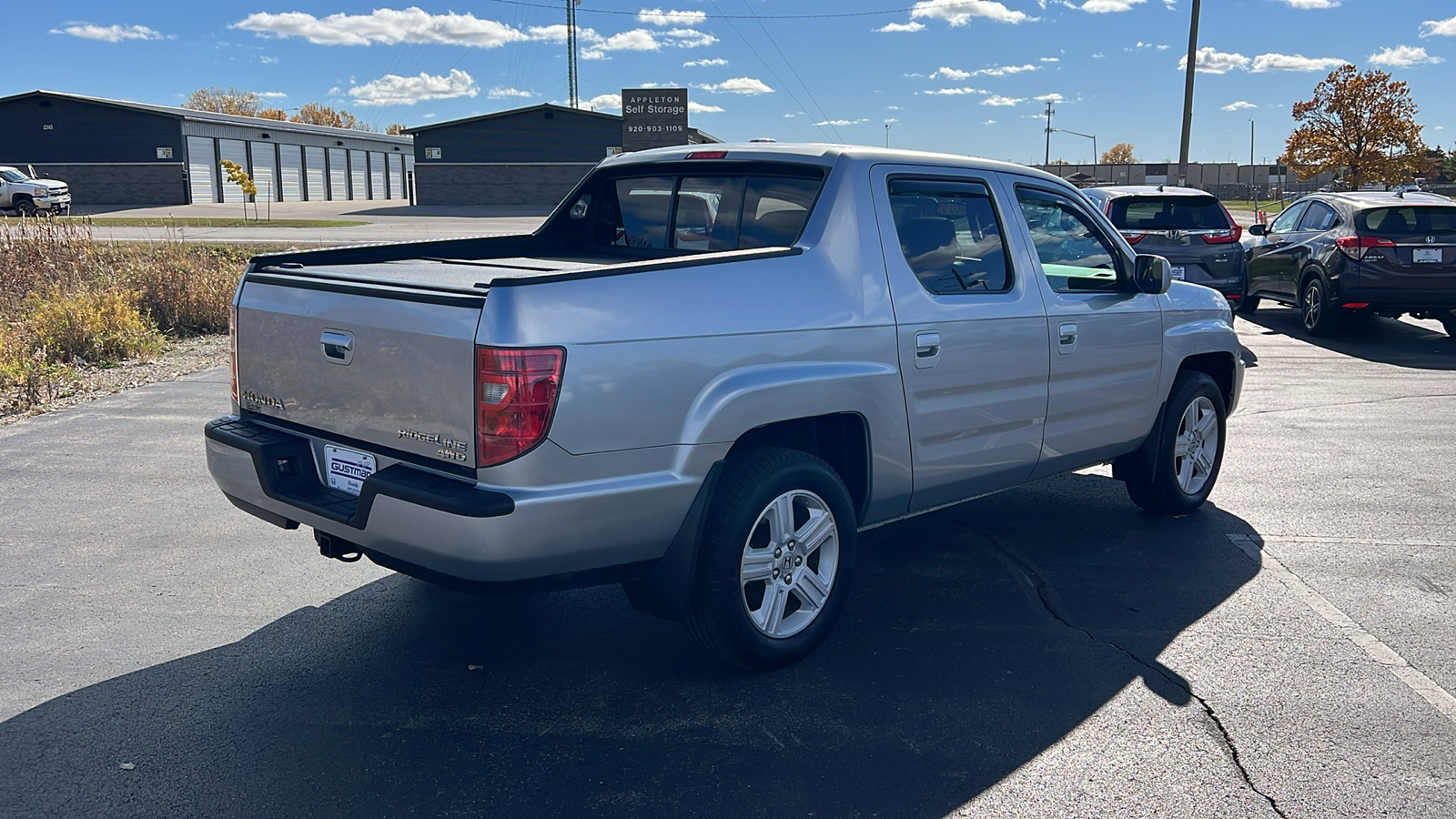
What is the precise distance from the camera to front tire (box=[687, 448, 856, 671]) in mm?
3994

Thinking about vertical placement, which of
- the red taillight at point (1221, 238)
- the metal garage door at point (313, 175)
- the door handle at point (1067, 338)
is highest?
the metal garage door at point (313, 175)

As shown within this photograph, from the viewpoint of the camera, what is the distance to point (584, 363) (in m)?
3.56

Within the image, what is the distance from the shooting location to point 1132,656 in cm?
452

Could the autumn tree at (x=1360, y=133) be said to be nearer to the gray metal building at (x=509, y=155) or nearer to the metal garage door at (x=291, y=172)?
the gray metal building at (x=509, y=155)

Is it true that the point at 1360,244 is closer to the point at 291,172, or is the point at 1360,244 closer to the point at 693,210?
the point at 693,210

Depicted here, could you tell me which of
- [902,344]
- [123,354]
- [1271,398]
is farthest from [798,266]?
[123,354]

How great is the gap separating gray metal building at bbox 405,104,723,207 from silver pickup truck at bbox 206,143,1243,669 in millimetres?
52255

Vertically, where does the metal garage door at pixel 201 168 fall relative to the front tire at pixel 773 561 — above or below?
above

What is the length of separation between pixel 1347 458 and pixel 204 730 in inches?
283

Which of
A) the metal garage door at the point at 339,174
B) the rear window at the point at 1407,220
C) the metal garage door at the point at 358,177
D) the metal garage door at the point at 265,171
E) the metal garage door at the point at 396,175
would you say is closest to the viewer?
the rear window at the point at 1407,220

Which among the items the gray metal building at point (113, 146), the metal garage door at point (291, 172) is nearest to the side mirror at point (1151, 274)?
the gray metal building at point (113, 146)

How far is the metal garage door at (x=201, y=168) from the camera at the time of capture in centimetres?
5488

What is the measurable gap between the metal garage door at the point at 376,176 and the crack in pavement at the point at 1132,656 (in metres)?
74.4

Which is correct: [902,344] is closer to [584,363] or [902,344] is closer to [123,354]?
[584,363]
